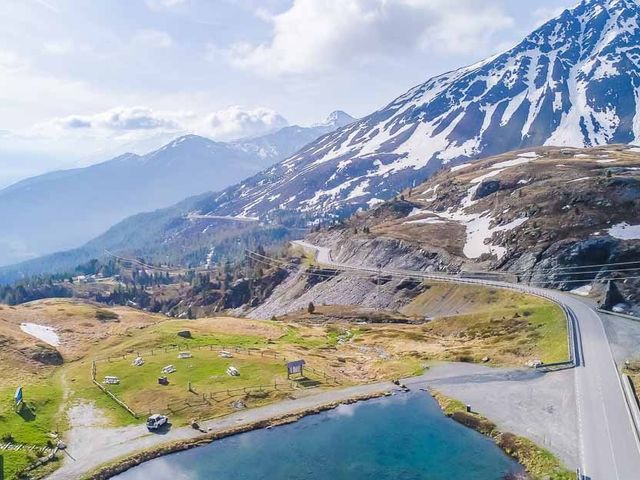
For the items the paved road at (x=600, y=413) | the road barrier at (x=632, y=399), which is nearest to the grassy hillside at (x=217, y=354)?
the paved road at (x=600, y=413)

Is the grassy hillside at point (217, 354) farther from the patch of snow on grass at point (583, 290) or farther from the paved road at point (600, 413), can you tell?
the patch of snow on grass at point (583, 290)

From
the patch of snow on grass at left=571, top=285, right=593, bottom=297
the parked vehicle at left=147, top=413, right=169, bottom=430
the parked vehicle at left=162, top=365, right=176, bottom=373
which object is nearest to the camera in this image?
the parked vehicle at left=147, top=413, right=169, bottom=430

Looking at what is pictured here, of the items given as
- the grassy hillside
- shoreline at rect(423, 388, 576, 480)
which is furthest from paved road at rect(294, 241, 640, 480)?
the grassy hillside

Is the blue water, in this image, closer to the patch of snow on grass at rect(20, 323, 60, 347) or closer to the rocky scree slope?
the patch of snow on grass at rect(20, 323, 60, 347)

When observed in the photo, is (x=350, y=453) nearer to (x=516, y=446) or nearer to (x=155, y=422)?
(x=516, y=446)

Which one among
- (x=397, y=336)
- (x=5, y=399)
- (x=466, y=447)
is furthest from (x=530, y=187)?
(x=5, y=399)

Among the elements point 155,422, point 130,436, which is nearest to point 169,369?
point 155,422
